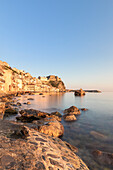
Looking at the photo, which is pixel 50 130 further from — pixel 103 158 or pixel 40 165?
pixel 40 165

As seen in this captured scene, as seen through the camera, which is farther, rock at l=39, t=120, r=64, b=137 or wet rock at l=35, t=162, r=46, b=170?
rock at l=39, t=120, r=64, b=137

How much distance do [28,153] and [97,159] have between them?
4621mm

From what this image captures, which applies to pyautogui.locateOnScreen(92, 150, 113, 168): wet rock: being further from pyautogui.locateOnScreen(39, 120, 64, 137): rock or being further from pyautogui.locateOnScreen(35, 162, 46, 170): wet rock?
pyautogui.locateOnScreen(35, 162, 46, 170): wet rock

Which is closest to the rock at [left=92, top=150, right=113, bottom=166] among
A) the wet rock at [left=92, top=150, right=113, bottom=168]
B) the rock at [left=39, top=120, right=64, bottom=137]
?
the wet rock at [left=92, top=150, right=113, bottom=168]

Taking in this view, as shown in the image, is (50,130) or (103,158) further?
(50,130)

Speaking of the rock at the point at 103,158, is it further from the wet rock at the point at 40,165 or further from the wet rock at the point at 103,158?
the wet rock at the point at 40,165

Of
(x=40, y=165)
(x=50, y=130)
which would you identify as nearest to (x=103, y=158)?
(x=50, y=130)

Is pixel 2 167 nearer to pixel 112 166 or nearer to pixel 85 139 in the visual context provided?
pixel 112 166

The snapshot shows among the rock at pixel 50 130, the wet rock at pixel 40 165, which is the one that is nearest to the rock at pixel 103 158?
the rock at pixel 50 130

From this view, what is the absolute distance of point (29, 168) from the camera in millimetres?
2207

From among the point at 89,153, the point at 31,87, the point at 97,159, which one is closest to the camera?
the point at 97,159

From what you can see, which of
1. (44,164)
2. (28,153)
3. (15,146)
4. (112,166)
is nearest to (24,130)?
(15,146)

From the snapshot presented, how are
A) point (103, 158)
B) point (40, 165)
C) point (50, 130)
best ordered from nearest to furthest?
point (40, 165)
point (103, 158)
point (50, 130)

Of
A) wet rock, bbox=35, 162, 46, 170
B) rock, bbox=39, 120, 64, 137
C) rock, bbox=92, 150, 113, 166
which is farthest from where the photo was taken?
rock, bbox=39, 120, 64, 137
